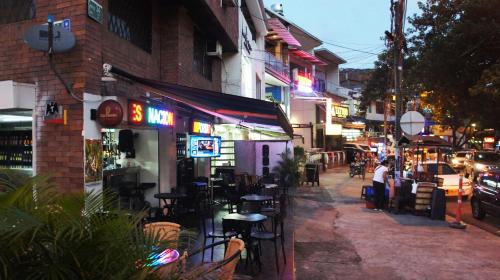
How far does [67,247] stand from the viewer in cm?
211

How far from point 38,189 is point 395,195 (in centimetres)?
1312

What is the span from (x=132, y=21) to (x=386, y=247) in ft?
22.8

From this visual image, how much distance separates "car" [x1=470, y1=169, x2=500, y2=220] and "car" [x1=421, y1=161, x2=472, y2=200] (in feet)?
13.9

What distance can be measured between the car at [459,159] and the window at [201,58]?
23609mm

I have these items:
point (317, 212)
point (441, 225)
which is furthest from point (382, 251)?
point (317, 212)

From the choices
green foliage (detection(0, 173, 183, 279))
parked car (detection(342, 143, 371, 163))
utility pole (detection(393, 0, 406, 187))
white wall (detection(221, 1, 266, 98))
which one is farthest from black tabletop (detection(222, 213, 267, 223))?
parked car (detection(342, 143, 371, 163))

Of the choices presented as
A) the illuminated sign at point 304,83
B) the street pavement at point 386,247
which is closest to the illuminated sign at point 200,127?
the street pavement at point 386,247

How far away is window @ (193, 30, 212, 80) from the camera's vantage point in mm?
13309

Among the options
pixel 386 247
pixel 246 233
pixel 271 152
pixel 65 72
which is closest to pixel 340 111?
pixel 271 152

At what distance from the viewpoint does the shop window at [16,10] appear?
7648 millimetres

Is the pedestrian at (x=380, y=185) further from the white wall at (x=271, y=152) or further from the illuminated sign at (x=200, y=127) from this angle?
the white wall at (x=271, y=152)

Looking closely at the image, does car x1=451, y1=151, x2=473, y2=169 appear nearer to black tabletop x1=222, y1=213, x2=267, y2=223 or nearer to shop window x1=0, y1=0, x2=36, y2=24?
black tabletop x1=222, y1=213, x2=267, y2=223

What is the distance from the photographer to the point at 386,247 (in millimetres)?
9273

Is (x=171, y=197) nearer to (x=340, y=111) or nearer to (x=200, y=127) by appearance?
(x=200, y=127)
